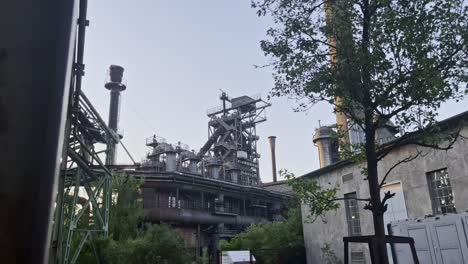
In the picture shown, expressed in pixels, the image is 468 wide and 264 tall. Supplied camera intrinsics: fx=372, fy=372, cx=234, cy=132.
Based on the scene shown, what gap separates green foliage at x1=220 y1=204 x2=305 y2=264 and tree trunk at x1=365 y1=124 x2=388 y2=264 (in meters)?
15.1

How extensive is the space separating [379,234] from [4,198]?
627 cm

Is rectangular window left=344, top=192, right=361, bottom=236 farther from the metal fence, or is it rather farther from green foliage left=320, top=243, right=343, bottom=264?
the metal fence

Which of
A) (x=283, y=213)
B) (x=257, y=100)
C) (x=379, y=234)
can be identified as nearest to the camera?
(x=379, y=234)

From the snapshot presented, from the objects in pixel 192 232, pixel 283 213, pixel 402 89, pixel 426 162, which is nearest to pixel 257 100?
pixel 283 213

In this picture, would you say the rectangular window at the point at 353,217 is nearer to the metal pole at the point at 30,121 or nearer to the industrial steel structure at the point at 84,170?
the industrial steel structure at the point at 84,170

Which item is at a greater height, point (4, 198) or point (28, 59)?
point (28, 59)

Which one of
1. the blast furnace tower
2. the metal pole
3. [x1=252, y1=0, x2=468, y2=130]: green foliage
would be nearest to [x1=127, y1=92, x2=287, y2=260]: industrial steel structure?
the blast furnace tower

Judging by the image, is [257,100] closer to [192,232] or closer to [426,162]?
[192,232]

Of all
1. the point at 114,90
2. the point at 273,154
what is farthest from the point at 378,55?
the point at 273,154

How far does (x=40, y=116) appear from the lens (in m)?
0.79

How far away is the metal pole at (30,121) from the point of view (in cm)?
73

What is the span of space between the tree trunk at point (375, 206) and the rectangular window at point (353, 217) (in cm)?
1141

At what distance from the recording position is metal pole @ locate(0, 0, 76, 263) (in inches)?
28.7

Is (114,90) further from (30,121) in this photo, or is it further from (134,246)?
(30,121)
